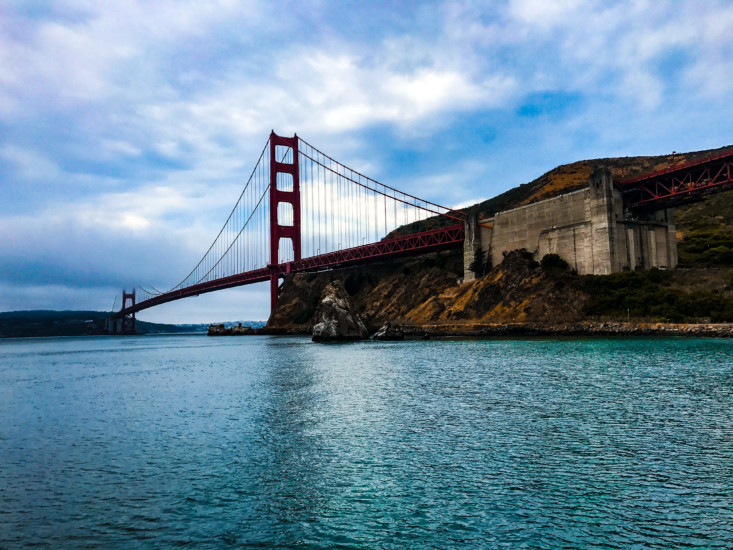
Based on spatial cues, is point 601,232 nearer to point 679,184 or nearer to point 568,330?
point 679,184

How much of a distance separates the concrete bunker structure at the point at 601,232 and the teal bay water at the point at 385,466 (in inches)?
1373

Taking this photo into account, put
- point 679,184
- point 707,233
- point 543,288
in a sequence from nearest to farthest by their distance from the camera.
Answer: point 679,184 → point 543,288 → point 707,233

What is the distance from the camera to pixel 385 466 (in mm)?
9523

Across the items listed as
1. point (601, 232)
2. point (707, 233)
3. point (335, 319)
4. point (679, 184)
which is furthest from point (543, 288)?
point (707, 233)

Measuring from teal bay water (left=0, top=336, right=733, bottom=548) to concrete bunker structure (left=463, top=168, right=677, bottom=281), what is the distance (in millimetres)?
34879

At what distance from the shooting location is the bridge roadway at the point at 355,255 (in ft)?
239

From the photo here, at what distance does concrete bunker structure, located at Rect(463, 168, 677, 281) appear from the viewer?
5209 centimetres

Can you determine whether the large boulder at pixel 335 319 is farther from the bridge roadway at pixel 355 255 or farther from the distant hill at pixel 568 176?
the distant hill at pixel 568 176

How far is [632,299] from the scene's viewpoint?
4625 centimetres

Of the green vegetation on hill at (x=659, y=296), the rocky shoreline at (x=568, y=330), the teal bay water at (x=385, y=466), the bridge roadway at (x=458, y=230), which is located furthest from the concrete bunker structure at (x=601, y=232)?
the teal bay water at (x=385, y=466)

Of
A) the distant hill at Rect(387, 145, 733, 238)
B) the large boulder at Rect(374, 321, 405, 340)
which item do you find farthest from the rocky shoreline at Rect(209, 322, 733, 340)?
the distant hill at Rect(387, 145, 733, 238)

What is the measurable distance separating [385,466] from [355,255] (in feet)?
237

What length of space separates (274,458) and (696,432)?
9.25 meters

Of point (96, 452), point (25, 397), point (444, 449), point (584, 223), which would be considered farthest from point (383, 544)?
point (584, 223)
